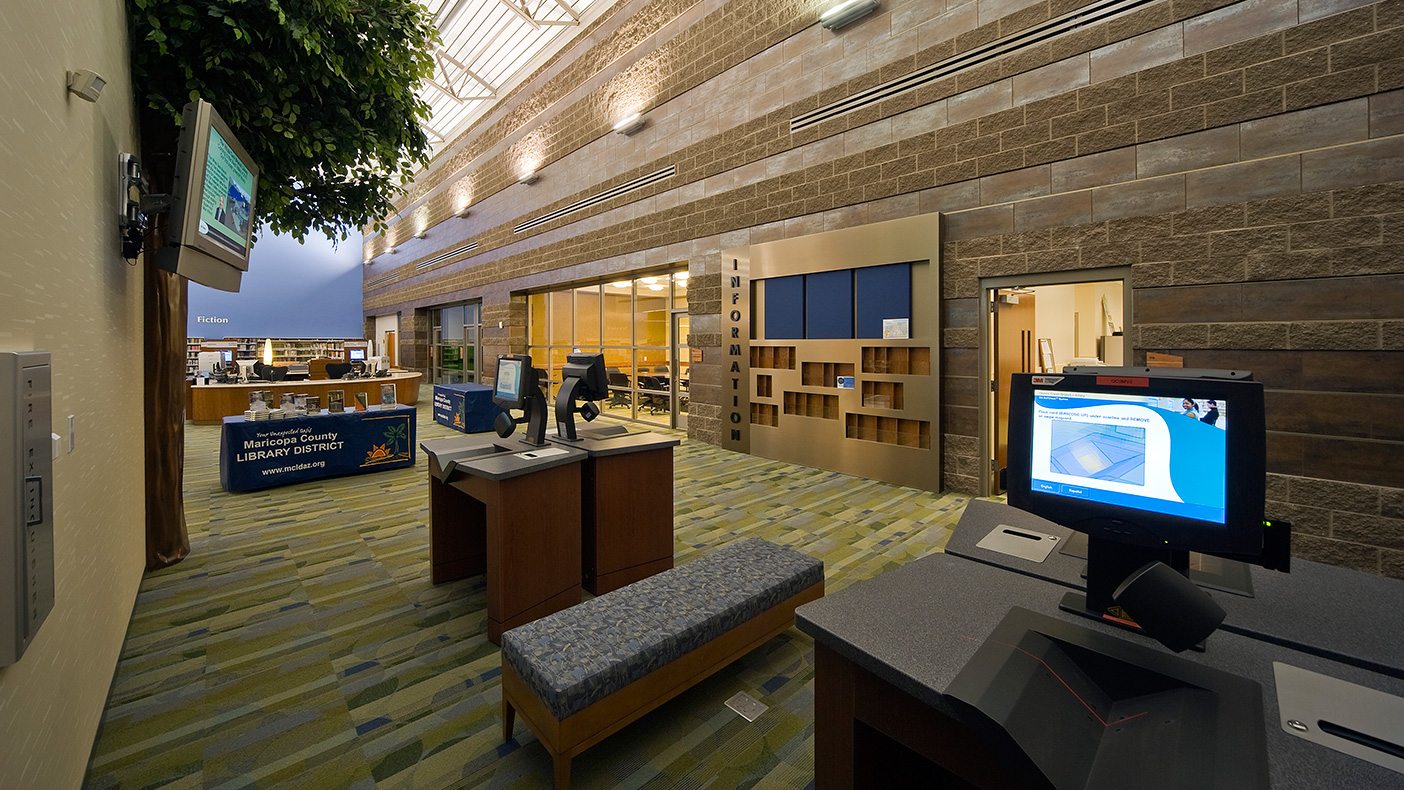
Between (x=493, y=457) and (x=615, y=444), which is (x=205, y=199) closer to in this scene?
(x=493, y=457)

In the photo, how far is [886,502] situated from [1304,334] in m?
2.95

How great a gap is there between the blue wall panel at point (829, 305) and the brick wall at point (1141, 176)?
0.60 metres

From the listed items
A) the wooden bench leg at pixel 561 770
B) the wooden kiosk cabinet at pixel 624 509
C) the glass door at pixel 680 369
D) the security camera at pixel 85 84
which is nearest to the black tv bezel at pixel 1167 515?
the wooden bench leg at pixel 561 770

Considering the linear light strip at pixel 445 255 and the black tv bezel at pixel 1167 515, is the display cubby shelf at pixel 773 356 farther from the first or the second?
the linear light strip at pixel 445 255

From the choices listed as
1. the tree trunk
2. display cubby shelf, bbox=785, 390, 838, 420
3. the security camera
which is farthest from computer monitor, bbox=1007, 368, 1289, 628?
display cubby shelf, bbox=785, 390, 838, 420

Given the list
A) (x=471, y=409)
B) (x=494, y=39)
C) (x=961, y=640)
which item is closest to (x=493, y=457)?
(x=961, y=640)

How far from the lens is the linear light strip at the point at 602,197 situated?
27.0ft

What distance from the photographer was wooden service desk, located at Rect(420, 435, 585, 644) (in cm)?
255

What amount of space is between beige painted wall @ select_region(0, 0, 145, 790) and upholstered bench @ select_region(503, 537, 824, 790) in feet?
3.69

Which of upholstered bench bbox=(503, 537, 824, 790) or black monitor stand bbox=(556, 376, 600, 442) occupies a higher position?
black monitor stand bbox=(556, 376, 600, 442)

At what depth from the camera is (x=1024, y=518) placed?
6.28 feet

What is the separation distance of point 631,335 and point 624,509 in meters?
6.85

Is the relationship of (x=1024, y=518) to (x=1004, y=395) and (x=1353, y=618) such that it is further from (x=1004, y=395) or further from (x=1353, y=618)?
(x=1004, y=395)

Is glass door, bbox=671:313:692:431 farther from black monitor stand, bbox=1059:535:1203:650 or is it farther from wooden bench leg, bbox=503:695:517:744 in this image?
black monitor stand, bbox=1059:535:1203:650
